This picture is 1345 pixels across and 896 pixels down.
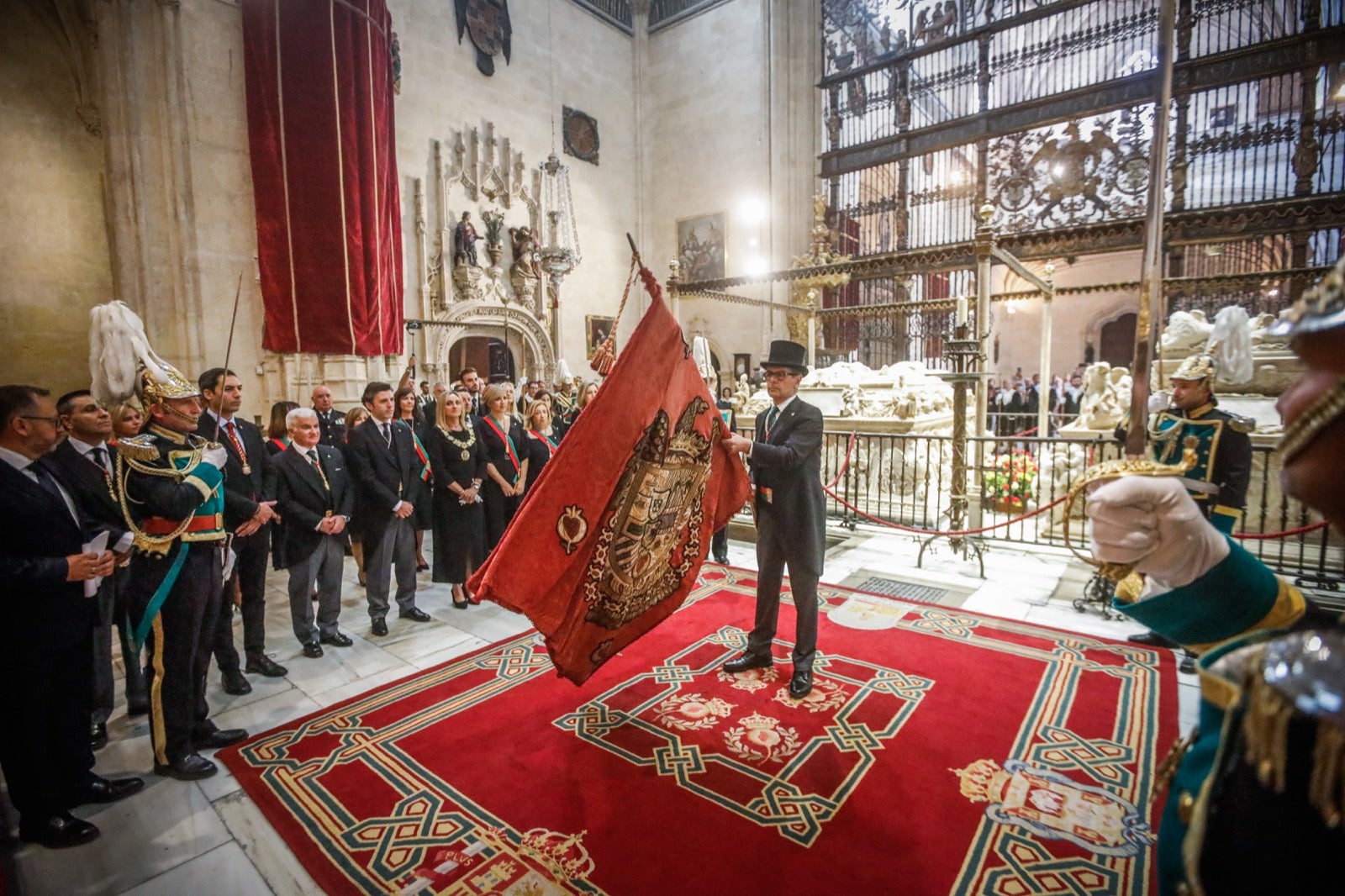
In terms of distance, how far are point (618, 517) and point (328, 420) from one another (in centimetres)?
460

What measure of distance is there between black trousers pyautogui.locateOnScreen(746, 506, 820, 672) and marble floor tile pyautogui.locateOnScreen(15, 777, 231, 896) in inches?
110

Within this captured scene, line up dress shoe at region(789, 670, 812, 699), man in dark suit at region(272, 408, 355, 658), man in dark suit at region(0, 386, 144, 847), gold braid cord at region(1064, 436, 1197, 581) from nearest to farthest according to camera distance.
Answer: gold braid cord at region(1064, 436, 1197, 581), man in dark suit at region(0, 386, 144, 847), dress shoe at region(789, 670, 812, 699), man in dark suit at region(272, 408, 355, 658)

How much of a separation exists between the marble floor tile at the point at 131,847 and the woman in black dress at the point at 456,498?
2610mm

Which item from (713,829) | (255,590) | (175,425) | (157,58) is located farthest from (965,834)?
(157,58)

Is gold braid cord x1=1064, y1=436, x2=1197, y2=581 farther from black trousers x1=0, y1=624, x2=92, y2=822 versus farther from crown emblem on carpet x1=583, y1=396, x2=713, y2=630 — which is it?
black trousers x1=0, y1=624, x2=92, y2=822

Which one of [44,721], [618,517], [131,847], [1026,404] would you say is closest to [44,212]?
[44,721]

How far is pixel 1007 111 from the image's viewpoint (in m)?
13.2

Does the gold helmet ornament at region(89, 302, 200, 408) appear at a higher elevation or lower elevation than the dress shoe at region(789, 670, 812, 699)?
higher

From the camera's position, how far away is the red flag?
272 cm

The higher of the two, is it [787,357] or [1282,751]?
[787,357]

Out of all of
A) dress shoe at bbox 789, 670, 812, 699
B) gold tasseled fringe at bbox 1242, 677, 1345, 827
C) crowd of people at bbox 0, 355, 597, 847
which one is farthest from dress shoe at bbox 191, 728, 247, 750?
gold tasseled fringe at bbox 1242, 677, 1345, 827

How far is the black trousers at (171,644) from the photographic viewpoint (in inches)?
113

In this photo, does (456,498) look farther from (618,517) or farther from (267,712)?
(618,517)

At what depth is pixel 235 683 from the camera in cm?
370
